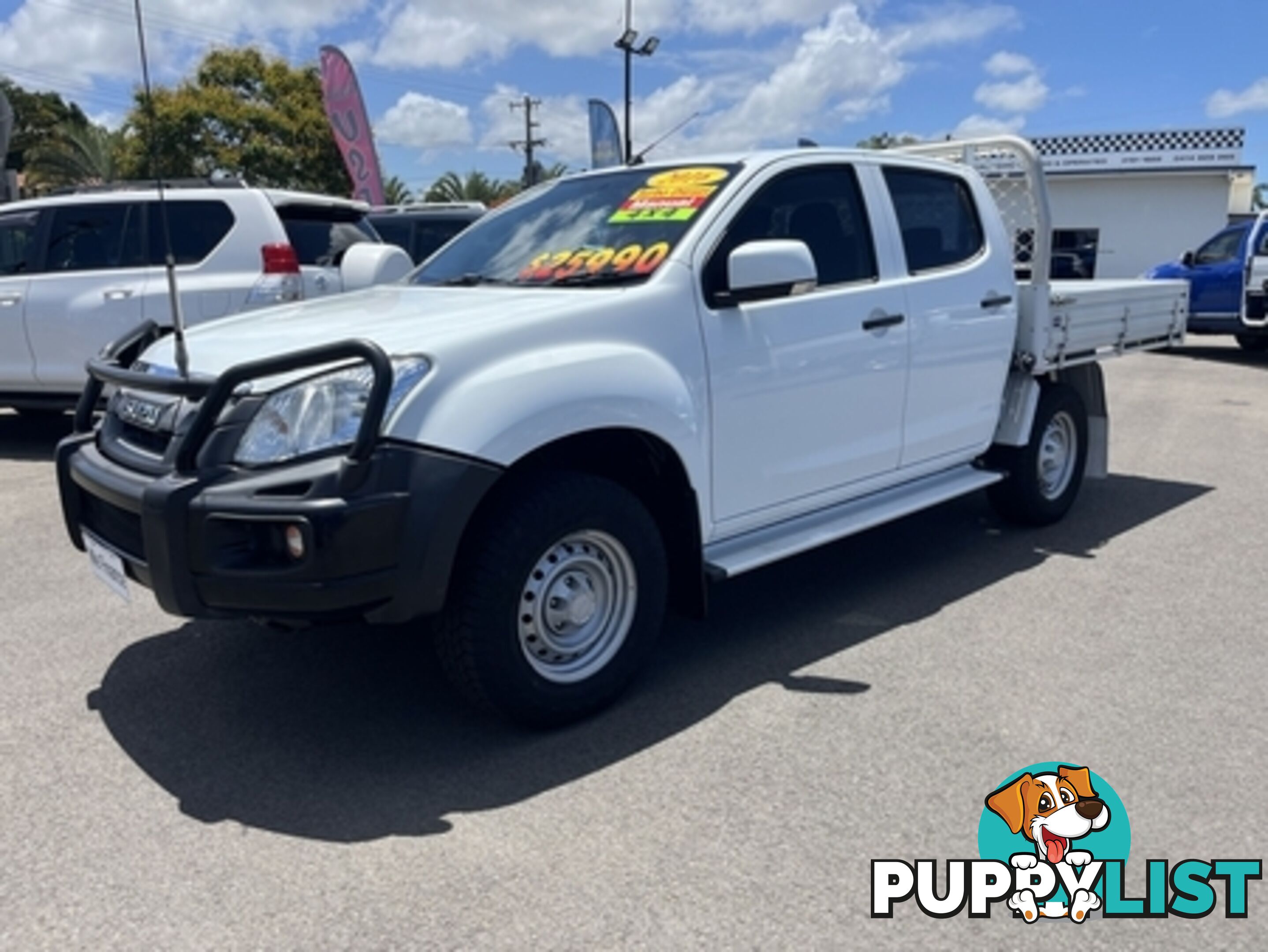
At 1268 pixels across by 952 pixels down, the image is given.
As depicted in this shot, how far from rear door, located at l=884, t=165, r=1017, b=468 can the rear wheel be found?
1209 cm

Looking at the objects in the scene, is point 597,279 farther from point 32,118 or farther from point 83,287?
point 32,118

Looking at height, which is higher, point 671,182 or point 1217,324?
point 671,182

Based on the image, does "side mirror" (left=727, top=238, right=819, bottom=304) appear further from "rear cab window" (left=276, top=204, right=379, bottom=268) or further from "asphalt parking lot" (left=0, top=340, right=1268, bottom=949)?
"rear cab window" (left=276, top=204, right=379, bottom=268)

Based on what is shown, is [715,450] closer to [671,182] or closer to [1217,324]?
[671,182]

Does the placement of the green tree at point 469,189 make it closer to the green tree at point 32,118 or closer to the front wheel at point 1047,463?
the green tree at point 32,118

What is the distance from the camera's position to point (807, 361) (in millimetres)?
4059

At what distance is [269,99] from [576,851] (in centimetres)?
2933

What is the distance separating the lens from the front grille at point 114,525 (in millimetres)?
3139

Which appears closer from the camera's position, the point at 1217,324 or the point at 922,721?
the point at 922,721

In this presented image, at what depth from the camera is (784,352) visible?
13.0 feet

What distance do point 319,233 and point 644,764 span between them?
245 inches

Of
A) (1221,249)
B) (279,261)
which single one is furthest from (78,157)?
→ (1221,249)

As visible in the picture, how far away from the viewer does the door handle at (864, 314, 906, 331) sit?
434cm

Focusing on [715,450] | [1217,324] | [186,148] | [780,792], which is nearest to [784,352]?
[715,450]
